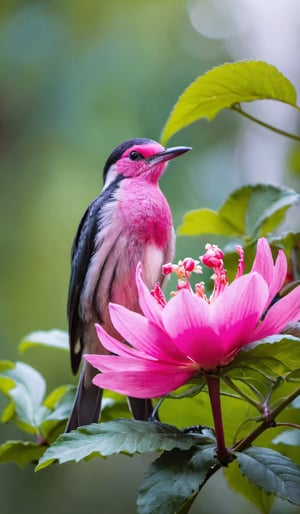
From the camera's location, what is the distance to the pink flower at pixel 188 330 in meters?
0.40

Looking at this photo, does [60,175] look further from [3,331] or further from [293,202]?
[293,202]

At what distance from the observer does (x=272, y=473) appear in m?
0.43

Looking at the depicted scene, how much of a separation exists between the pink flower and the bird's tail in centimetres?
23

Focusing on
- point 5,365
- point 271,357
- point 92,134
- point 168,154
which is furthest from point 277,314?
point 92,134

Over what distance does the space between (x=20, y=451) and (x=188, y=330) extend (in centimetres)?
35

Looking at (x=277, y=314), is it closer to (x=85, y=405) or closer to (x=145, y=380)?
(x=145, y=380)

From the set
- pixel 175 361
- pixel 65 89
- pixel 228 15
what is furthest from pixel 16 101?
pixel 175 361

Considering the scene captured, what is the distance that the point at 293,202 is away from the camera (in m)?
0.68

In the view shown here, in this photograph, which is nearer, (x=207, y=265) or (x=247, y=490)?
(x=207, y=265)

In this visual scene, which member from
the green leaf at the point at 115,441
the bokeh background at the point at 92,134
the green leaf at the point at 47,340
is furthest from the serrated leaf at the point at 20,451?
the bokeh background at the point at 92,134

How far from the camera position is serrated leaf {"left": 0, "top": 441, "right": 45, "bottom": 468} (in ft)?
2.18

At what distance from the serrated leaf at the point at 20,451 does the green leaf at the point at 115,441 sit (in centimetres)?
25

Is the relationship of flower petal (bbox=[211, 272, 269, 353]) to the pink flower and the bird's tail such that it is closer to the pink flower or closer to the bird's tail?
the pink flower

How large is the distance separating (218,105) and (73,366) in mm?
305
